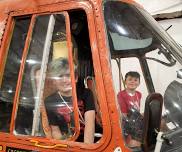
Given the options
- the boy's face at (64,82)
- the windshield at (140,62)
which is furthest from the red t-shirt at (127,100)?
the boy's face at (64,82)

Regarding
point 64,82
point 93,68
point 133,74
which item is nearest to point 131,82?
point 133,74

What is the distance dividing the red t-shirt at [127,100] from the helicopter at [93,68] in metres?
0.05

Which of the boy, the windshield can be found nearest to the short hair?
the windshield

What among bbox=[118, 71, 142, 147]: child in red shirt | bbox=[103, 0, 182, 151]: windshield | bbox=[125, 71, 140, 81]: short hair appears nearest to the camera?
bbox=[118, 71, 142, 147]: child in red shirt

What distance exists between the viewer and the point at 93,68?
8.19 ft

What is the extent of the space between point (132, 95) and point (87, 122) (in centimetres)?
34

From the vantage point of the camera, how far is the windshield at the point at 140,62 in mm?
2258

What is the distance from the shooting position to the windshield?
2.26 m

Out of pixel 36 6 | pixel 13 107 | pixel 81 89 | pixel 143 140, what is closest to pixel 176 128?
pixel 143 140

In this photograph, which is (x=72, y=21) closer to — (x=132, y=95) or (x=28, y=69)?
(x=28, y=69)

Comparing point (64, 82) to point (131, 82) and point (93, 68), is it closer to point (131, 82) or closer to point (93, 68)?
point (93, 68)

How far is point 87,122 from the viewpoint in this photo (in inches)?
90.0

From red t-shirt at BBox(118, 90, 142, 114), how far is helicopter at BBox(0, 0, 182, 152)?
0.05 m

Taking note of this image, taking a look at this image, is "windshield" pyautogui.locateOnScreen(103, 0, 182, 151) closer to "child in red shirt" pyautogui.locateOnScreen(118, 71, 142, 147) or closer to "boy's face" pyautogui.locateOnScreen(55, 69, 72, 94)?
"child in red shirt" pyautogui.locateOnScreen(118, 71, 142, 147)
